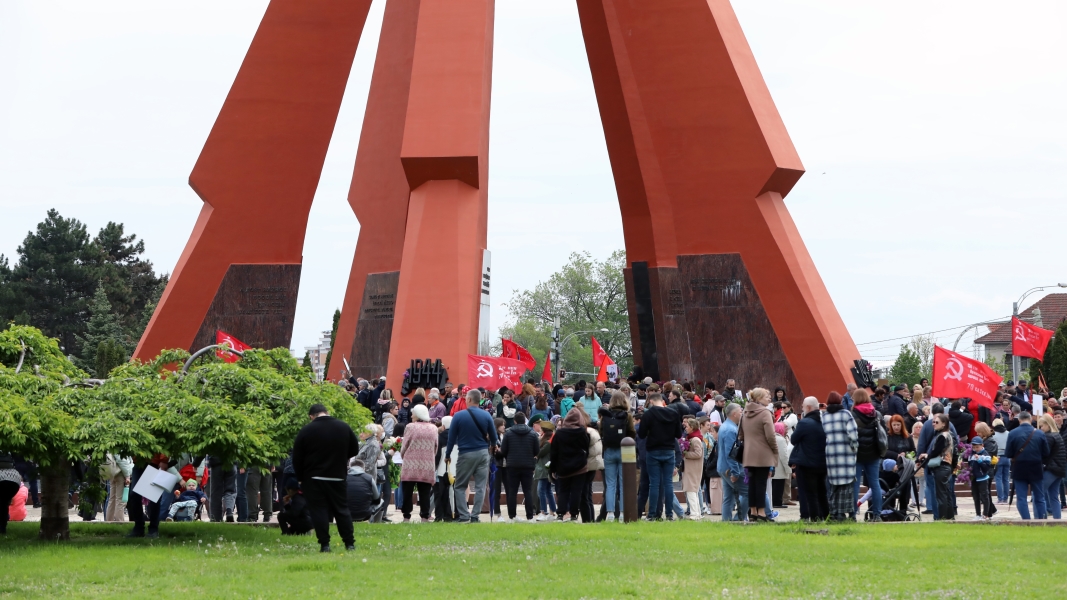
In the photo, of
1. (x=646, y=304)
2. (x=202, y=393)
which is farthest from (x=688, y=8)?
(x=202, y=393)

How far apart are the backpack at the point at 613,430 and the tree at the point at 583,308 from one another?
48.3m

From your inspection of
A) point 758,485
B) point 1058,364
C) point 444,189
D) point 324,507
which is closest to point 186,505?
point 324,507

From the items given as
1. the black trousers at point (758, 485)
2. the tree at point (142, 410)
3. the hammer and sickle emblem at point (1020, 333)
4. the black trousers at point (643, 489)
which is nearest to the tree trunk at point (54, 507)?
the tree at point (142, 410)

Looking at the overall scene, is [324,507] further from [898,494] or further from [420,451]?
[898,494]

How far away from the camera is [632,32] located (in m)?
25.0

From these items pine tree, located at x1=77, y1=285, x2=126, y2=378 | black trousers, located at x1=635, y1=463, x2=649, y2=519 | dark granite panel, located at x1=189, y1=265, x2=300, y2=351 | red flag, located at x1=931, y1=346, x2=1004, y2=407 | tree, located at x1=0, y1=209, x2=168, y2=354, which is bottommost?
black trousers, located at x1=635, y1=463, x2=649, y2=519

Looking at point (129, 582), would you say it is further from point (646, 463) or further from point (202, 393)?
point (646, 463)

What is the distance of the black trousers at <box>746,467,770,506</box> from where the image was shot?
12.3m

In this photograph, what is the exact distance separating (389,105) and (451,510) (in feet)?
51.6

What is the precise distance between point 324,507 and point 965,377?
10710 millimetres

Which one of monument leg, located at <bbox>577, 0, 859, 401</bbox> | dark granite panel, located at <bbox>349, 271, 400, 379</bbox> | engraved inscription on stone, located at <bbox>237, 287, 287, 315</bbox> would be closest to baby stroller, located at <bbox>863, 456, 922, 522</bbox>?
monument leg, located at <bbox>577, 0, 859, 401</bbox>

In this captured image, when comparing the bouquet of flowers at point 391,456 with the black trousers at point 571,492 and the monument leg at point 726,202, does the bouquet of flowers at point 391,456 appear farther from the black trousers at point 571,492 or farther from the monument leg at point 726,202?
the monument leg at point 726,202

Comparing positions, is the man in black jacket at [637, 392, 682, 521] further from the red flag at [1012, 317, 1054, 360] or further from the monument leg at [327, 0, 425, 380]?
the monument leg at [327, 0, 425, 380]

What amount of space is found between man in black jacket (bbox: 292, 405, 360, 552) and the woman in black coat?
10.8 feet
